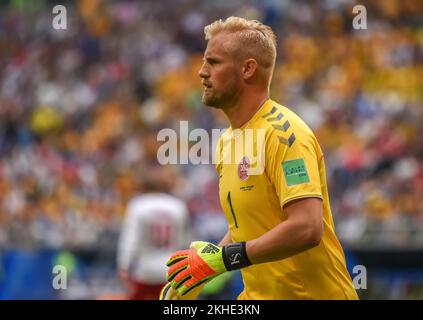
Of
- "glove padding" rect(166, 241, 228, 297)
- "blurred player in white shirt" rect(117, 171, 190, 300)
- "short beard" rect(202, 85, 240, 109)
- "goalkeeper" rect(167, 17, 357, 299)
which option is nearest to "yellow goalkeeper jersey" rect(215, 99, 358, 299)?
"goalkeeper" rect(167, 17, 357, 299)

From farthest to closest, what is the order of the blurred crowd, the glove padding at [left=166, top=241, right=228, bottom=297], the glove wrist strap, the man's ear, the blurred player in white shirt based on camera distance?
1. the blurred crowd
2. the blurred player in white shirt
3. the man's ear
4. the glove padding at [left=166, top=241, right=228, bottom=297]
5. the glove wrist strap

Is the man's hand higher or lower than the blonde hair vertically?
lower

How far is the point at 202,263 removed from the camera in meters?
5.09

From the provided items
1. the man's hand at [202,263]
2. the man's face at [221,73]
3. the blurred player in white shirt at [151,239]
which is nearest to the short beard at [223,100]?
the man's face at [221,73]

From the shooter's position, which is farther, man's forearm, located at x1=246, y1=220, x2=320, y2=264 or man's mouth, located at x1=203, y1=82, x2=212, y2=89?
man's mouth, located at x1=203, y1=82, x2=212, y2=89

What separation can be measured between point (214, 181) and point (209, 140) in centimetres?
78

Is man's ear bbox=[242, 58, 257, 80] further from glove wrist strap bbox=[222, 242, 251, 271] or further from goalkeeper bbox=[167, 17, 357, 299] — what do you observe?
glove wrist strap bbox=[222, 242, 251, 271]

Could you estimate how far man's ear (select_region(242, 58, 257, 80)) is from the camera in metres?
5.27

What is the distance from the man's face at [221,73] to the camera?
17.3 ft

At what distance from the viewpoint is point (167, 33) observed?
761 inches

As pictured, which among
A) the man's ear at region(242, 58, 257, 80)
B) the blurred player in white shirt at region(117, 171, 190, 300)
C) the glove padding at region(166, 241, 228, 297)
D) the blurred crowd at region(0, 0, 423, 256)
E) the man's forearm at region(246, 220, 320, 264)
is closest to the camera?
the man's forearm at region(246, 220, 320, 264)

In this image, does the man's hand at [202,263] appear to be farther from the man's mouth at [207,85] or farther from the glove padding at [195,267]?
the man's mouth at [207,85]

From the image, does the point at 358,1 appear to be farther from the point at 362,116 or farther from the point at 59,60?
the point at 59,60

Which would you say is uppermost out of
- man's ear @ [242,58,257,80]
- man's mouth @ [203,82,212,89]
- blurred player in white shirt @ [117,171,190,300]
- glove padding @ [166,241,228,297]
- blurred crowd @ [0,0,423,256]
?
blurred crowd @ [0,0,423,256]
